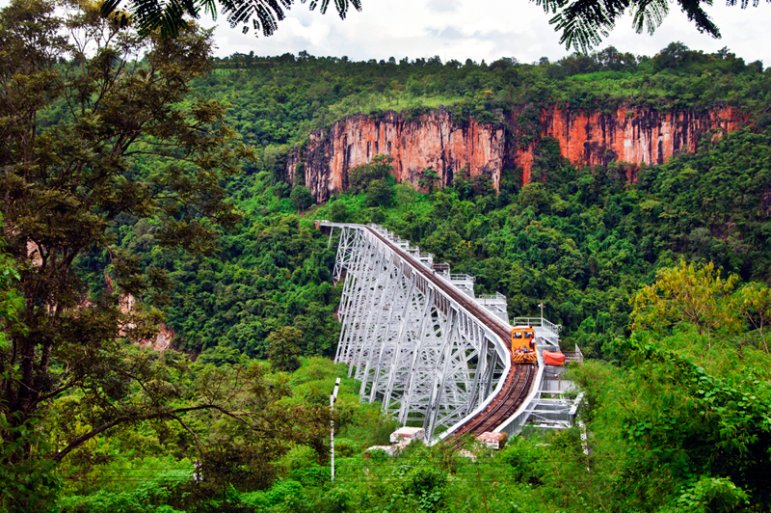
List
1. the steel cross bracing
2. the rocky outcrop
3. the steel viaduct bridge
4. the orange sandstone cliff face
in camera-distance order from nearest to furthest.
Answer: the steel viaduct bridge → the steel cross bracing → the rocky outcrop → the orange sandstone cliff face

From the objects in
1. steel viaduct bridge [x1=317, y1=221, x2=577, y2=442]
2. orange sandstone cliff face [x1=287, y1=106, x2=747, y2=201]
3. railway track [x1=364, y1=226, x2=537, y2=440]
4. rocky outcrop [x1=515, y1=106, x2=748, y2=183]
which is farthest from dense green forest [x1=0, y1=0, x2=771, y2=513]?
orange sandstone cliff face [x1=287, y1=106, x2=747, y2=201]

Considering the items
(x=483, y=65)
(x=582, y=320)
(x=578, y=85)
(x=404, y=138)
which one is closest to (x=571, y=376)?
(x=582, y=320)

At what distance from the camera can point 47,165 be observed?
44.2 feet

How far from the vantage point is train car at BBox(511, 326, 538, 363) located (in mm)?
25703

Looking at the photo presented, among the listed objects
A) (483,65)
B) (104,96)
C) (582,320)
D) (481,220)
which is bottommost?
(582,320)

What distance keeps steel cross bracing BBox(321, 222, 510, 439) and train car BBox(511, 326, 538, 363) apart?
35 centimetres

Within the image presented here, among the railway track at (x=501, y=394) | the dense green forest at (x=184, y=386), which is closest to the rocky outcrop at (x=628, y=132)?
the dense green forest at (x=184, y=386)

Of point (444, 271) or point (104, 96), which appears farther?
point (444, 271)

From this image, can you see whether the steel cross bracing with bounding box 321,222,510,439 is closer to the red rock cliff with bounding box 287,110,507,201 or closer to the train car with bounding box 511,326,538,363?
the train car with bounding box 511,326,538,363

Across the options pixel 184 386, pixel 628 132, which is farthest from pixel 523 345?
pixel 628 132

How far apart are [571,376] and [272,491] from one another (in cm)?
964

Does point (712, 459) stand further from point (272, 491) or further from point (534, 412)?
point (534, 412)

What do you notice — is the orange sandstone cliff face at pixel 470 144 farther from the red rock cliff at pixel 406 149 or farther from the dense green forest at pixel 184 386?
the dense green forest at pixel 184 386

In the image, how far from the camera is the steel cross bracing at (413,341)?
29141mm
